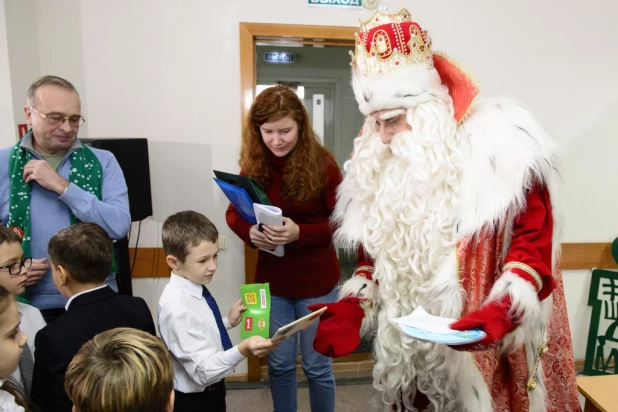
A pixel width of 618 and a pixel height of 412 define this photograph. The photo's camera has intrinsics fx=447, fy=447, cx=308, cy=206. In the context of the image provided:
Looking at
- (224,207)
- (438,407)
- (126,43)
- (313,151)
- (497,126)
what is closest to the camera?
(497,126)

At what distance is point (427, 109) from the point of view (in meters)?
1.49

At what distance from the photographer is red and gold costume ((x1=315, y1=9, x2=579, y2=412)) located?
4.40ft

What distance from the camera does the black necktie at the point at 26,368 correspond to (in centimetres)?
164

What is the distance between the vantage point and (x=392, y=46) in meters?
1.50

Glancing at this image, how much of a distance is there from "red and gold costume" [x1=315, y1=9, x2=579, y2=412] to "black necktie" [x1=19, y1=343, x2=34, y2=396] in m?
1.08

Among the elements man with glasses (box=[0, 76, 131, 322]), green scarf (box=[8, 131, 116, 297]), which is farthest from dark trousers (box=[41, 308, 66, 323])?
green scarf (box=[8, 131, 116, 297])

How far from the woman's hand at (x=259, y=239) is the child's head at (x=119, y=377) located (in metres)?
1.05

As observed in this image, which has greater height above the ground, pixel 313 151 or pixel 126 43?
pixel 126 43

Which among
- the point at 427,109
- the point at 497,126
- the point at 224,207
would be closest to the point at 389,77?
the point at 427,109

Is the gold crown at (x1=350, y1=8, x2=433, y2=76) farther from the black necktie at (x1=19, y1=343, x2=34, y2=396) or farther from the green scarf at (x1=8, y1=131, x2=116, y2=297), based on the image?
the black necktie at (x1=19, y1=343, x2=34, y2=396)

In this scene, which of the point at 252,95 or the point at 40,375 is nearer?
the point at 40,375

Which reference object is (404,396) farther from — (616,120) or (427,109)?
(616,120)

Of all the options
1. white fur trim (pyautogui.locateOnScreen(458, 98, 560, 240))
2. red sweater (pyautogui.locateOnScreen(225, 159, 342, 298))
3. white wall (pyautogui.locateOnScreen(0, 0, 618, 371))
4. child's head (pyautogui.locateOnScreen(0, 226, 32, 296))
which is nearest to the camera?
white fur trim (pyautogui.locateOnScreen(458, 98, 560, 240))

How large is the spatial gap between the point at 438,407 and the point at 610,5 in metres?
3.26
